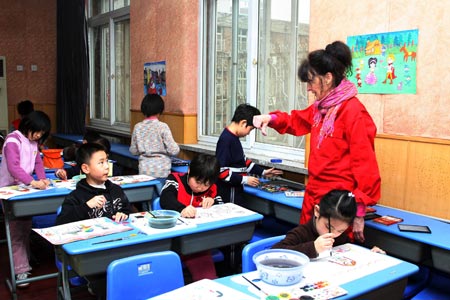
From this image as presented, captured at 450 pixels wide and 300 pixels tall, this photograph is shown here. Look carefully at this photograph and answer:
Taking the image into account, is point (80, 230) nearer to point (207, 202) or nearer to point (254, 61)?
point (207, 202)

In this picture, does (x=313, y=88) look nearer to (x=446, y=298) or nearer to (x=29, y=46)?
(x=446, y=298)

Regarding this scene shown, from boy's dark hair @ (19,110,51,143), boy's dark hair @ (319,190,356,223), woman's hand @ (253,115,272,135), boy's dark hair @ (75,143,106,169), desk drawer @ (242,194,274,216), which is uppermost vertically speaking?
woman's hand @ (253,115,272,135)

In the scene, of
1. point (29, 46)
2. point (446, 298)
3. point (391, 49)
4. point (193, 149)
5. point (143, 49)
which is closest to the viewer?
point (446, 298)

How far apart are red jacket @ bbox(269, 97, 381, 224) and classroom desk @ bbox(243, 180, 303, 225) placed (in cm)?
54

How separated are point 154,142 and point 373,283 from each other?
111 inches

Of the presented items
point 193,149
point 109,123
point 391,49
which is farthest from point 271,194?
point 109,123

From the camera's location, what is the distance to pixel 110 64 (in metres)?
7.29

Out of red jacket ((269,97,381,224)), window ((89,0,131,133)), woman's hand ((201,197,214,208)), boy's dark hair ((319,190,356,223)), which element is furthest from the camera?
window ((89,0,131,133))

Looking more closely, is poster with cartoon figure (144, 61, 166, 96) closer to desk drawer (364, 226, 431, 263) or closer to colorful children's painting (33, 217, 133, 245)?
colorful children's painting (33, 217, 133, 245)

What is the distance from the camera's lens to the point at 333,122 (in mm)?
2320

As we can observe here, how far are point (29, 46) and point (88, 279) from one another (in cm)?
710

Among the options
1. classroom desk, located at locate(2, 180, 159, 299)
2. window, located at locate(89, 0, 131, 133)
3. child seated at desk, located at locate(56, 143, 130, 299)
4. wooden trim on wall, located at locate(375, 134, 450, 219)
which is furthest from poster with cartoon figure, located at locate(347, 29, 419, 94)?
window, located at locate(89, 0, 131, 133)

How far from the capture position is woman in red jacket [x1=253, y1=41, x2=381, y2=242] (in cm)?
220

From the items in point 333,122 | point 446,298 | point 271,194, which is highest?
point 333,122
